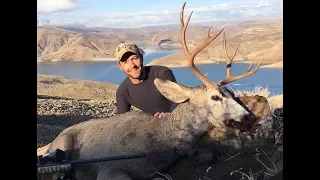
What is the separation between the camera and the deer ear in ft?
13.7

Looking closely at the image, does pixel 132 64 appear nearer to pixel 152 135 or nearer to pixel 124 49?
pixel 124 49

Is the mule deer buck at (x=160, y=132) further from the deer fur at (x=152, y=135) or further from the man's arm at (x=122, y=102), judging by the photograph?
the man's arm at (x=122, y=102)

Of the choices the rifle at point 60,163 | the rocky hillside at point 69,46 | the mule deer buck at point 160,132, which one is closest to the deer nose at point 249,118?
the mule deer buck at point 160,132

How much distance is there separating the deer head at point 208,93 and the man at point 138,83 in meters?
0.41

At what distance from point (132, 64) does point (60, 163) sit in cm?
123

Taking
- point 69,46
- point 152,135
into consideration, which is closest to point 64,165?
point 152,135

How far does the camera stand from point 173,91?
13.8 ft

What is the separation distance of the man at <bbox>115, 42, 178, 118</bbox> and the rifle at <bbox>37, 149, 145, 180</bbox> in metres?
0.86

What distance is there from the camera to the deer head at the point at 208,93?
154 inches

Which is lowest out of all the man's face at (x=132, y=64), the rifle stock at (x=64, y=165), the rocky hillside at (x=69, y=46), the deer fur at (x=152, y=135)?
the rifle stock at (x=64, y=165)
